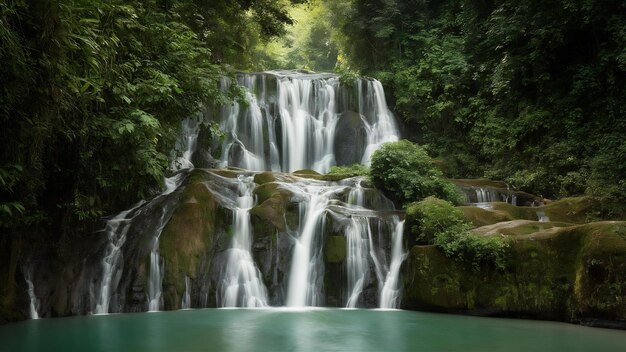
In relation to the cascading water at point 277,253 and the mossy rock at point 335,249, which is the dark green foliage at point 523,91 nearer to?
the cascading water at point 277,253

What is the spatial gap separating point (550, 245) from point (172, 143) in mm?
6808

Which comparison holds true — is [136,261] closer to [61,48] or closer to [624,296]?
[61,48]

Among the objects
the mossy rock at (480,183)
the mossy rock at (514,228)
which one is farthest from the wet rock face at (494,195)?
the mossy rock at (514,228)

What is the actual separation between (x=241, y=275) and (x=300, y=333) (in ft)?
10.4

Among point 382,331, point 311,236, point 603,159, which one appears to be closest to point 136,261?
point 311,236

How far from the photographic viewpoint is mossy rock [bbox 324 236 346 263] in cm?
1021

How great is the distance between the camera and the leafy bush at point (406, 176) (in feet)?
39.0

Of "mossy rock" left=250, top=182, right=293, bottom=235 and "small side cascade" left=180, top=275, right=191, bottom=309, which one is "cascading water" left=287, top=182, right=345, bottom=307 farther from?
"small side cascade" left=180, top=275, right=191, bottom=309

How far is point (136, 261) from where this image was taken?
994 centimetres

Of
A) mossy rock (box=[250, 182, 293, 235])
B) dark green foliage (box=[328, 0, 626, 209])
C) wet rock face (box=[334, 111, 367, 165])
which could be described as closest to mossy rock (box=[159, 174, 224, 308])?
mossy rock (box=[250, 182, 293, 235])

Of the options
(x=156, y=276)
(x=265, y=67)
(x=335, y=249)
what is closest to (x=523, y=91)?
(x=335, y=249)

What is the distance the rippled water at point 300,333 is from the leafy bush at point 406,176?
359 centimetres

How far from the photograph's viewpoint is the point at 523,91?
15586 mm

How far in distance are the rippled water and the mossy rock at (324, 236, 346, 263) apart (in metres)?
1.33
